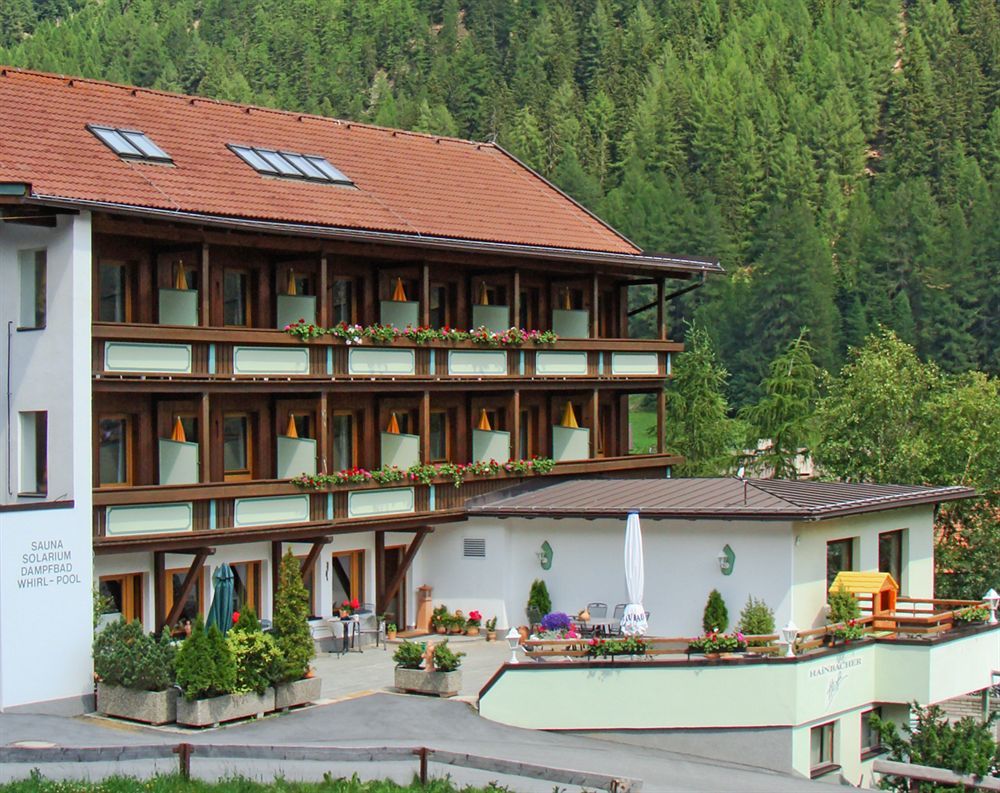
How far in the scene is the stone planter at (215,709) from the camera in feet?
79.2

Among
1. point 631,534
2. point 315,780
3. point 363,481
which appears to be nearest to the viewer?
point 315,780

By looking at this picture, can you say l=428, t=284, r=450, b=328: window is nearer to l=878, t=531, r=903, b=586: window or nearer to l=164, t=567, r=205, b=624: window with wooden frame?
l=164, t=567, r=205, b=624: window with wooden frame

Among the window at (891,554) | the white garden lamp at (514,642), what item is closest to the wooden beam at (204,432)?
the white garden lamp at (514,642)

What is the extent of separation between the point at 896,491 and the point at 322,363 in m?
11.9

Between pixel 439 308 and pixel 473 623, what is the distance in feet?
23.3

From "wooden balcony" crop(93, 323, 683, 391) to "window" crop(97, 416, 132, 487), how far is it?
4.80 ft

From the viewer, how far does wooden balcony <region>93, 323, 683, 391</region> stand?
2767 centimetres

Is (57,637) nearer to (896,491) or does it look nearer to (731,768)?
(731,768)

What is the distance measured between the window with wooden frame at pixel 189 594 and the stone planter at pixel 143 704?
4229 mm

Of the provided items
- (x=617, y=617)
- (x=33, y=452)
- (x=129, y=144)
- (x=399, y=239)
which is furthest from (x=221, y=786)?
(x=399, y=239)

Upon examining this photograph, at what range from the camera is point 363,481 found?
105 feet

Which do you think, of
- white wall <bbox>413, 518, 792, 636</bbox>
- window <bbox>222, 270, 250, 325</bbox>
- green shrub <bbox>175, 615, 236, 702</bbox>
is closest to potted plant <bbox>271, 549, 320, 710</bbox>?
green shrub <bbox>175, 615, 236, 702</bbox>

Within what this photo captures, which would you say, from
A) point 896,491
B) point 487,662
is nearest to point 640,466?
point 896,491

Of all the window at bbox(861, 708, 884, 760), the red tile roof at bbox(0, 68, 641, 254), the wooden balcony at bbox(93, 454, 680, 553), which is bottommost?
the window at bbox(861, 708, 884, 760)
